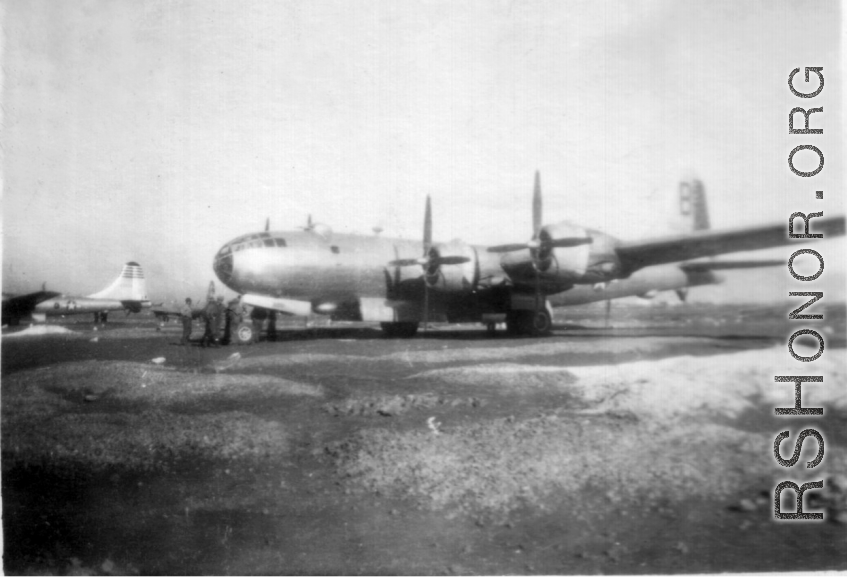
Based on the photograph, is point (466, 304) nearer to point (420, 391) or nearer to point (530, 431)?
point (420, 391)

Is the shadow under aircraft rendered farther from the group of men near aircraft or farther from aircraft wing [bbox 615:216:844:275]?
the group of men near aircraft

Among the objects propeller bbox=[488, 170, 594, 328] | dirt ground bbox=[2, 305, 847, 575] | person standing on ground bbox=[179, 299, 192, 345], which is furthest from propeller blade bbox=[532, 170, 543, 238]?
person standing on ground bbox=[179, 299, 192, 345]

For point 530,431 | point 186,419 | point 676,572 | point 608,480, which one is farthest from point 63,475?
point 676,572

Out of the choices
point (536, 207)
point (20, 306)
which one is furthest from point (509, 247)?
point (20, 306)

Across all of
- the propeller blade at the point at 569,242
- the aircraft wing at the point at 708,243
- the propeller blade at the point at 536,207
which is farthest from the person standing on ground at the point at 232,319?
the aircraft wing at the point at 708,243

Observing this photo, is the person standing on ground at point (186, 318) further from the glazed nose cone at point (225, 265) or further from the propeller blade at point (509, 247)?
the propeller blade at point (509, 247)

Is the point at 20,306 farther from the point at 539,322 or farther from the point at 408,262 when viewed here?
the point at 539,322
